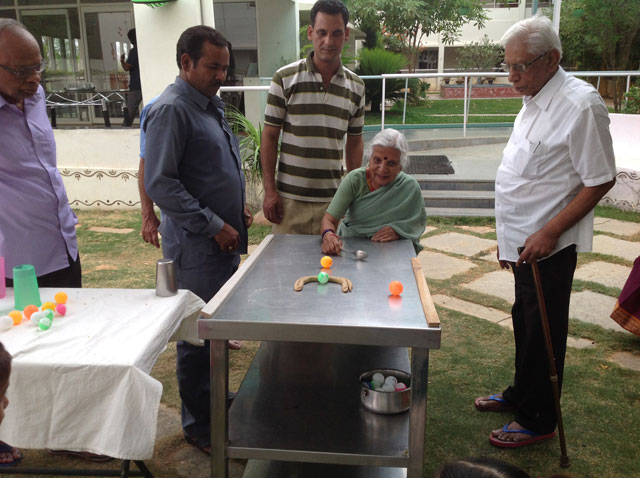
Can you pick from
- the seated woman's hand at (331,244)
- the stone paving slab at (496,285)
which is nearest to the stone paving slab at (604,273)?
the stone paving slab at (496,285)

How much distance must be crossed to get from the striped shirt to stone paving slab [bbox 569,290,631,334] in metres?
2.09

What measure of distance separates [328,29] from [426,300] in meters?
1.65

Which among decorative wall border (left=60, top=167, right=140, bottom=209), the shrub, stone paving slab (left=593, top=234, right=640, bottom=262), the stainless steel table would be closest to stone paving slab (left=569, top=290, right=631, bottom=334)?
stone paving slab (left=593, top=234, right=640, bottom=262)

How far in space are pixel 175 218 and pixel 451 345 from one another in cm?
204

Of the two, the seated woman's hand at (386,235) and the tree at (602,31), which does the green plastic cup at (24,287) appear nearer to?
the seated woman's hand at (386,235)

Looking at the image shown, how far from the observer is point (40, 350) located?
1836mm

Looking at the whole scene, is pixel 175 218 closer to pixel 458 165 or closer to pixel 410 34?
pixel 458 165

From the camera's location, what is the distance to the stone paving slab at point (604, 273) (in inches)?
183

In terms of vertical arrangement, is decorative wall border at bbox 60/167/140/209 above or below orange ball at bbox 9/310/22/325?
below

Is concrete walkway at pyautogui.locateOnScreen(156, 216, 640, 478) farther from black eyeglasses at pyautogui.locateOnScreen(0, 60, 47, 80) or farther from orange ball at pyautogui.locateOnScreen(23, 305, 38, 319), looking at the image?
black eyeglasses at pyautogui.locateOnScreen(0, 60, 47, 80)

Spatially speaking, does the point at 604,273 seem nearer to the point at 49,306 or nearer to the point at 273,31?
the point at 49,306

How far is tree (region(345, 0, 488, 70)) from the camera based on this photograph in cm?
1822

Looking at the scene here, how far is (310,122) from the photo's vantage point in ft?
10.5

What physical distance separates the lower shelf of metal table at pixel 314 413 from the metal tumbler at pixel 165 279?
536mm
